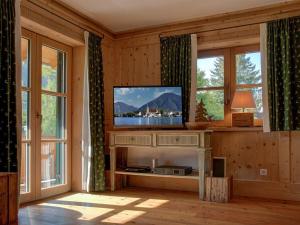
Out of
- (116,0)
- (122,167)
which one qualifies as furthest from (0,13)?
(122,167)

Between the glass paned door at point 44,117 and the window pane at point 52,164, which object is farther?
the window pane at point 52,164

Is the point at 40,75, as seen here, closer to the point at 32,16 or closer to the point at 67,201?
the point at 32,16

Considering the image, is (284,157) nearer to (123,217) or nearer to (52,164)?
(123,217)

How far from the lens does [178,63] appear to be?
425 centimetres

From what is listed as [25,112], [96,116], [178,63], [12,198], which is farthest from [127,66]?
[12,198]

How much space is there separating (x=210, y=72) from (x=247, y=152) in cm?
121

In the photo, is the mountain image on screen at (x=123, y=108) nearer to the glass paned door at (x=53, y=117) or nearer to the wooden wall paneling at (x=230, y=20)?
the glass paned door at (x=53, y=117)

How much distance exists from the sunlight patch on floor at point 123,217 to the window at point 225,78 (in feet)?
5.84

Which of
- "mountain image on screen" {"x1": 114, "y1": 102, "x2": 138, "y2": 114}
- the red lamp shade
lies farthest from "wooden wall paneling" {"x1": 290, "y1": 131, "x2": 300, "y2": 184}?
"mountain image on screen" {"x1": 114, "y1": 102, "x2": 138, "y2": 114}

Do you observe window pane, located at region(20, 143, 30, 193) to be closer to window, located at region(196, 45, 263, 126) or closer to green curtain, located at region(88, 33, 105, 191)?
green curtain, located at region(88, 33, 105, 191)

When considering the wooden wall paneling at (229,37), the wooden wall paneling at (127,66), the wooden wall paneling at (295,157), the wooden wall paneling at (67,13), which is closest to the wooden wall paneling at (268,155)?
the wooden wall paneling at (295,157)

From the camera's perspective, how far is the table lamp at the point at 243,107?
375 centimetres

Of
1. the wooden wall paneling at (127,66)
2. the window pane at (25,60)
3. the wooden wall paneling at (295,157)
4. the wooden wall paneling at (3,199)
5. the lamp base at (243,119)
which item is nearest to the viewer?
the wooden wall paneling at (3,199)

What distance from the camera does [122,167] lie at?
439cm
